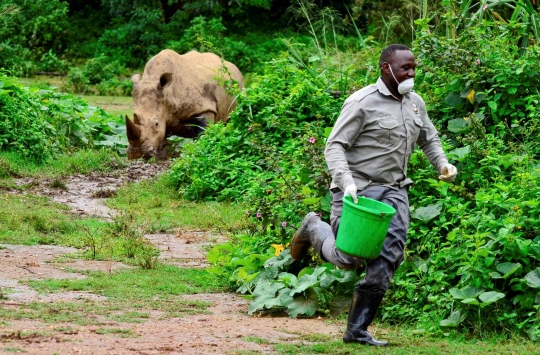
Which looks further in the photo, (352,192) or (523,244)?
(523,244)

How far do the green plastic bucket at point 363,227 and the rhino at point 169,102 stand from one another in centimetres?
901

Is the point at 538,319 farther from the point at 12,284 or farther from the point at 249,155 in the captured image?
the point at 249,155

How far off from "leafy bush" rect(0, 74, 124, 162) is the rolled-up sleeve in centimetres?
854

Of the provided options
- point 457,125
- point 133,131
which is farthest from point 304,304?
point 133,131

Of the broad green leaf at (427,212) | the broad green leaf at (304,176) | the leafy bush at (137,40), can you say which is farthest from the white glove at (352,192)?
the leafy bush at (137,40)

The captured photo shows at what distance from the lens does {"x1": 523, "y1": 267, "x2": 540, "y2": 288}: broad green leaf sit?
233 inches

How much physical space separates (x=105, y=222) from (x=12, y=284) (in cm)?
286

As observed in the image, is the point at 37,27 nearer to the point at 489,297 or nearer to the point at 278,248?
the point at 278,248

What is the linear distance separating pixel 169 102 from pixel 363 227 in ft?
33.9

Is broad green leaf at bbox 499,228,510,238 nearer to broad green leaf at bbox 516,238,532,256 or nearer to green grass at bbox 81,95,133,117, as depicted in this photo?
broad green leaf at bbox 516,238,532,256

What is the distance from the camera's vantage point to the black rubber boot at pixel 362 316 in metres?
5.60

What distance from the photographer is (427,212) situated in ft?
22.5

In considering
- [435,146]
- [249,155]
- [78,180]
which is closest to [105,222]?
[249,155]

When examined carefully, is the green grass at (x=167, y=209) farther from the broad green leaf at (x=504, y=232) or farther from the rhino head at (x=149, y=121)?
the broad green leaf at (x=504, y=232)
